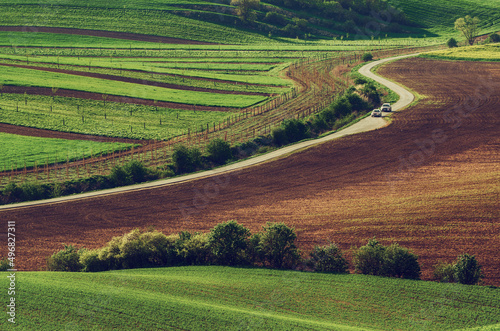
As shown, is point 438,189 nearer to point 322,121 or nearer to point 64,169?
point 322,121

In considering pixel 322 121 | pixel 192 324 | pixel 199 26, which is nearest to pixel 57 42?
pixel 199 26

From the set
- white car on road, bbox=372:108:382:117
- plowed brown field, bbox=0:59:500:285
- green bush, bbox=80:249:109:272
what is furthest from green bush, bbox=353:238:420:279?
white car on road, bbox=372:108:382:117

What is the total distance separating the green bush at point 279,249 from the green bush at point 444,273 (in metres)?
10.1

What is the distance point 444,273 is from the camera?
37.6m

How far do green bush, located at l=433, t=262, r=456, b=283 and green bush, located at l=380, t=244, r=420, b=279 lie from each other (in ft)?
4.55

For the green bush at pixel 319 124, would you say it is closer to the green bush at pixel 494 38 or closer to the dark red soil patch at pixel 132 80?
the dark red soil patch at pixel 132 80

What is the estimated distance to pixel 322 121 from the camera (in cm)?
8119

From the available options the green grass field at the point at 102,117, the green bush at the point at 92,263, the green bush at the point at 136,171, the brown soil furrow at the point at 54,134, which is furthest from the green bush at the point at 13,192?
the green grass field at the point at 102,117

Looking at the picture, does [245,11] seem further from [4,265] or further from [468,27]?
[4,265]

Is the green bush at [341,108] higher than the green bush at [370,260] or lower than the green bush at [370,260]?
higher

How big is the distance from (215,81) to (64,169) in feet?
189

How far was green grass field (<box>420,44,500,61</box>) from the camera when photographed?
135 metres

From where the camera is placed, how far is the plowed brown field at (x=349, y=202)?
4488 cm

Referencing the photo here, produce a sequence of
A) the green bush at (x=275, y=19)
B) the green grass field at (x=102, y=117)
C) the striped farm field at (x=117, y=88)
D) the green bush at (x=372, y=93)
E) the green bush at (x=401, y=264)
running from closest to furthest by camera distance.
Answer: the green bush at (x=401, y=264), the green grass field at (x=102, y=117), the green bush at (x=372, y=93), the striped farm field at (x=117, y=88), the green bush at (x=275, y=19)
